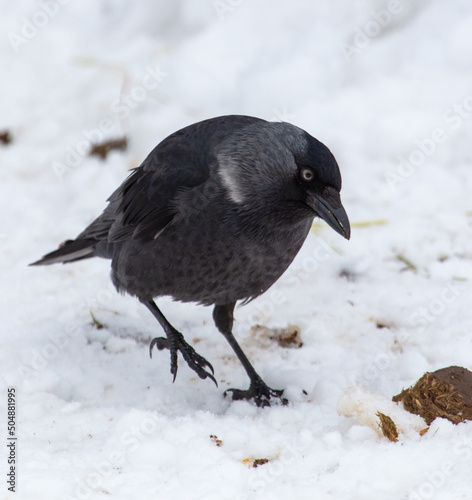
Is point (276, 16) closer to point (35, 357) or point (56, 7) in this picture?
point (56, 7)

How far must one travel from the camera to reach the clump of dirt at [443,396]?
337 cm

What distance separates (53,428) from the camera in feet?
11.5

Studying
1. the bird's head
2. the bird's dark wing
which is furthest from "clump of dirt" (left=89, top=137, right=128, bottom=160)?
the bird's head

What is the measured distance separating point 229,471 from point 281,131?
1.78 metres

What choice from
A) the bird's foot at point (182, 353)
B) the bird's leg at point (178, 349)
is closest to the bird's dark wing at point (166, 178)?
the bird's leg at point (178, 349)

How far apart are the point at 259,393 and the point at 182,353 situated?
1.68ft

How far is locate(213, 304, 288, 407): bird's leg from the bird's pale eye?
1.00 m

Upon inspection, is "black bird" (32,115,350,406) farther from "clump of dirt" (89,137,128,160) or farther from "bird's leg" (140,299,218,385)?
"clump of dirt" (89,137,128,160)

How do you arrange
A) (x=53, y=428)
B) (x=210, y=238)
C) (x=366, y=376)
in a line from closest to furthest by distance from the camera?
(x=53, y=428) < (x=210, y=238) < (x=366, y=376)

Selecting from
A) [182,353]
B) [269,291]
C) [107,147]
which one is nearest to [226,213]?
[182,353]

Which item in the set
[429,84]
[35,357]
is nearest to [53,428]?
[35,357]

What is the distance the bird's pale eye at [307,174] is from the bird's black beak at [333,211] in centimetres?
10

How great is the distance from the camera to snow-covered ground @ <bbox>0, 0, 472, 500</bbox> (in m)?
3.10

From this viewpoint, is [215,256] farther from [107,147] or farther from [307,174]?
[107,147]
